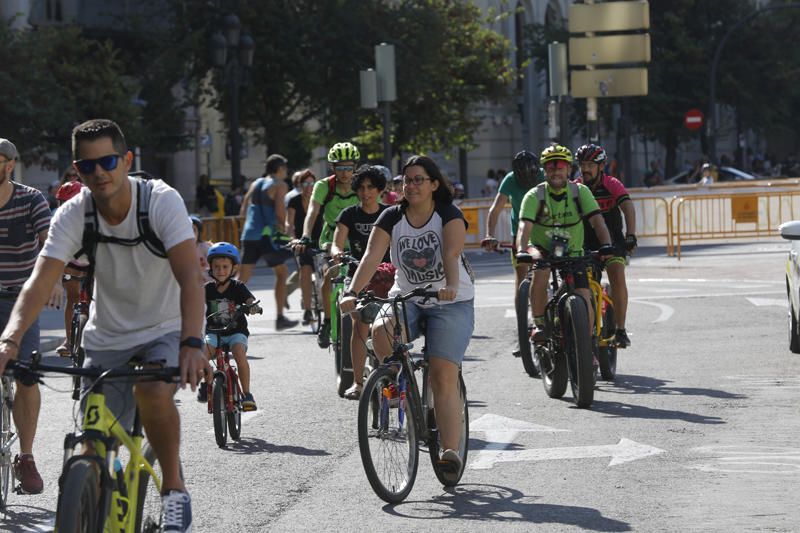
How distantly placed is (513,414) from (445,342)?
292cm

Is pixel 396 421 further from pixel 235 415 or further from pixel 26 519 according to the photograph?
pixel 235 415

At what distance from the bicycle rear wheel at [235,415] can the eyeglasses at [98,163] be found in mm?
4564

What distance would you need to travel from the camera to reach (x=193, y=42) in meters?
37.4

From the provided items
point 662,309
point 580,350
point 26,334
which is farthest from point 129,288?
point 662,309

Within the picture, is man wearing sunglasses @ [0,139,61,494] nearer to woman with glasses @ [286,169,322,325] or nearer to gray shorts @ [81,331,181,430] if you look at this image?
gray shorts @ [81,331,181,430]

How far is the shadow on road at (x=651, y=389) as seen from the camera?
1200 centimetres

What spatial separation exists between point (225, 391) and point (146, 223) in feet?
14.5

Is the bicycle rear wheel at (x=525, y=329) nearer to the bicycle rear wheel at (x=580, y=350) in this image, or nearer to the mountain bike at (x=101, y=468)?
the bicycle rear wheel at (x=580, y=350)

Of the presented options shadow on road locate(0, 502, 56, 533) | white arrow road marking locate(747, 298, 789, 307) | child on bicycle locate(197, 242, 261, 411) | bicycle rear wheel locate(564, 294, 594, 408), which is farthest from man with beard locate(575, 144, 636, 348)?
white arrow road marking locate(747, 298, 789, 307)

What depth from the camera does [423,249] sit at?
857cm

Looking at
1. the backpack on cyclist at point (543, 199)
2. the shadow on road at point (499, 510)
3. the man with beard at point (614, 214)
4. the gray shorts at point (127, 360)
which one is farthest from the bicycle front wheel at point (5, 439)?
the man with beard at point (614, 214)

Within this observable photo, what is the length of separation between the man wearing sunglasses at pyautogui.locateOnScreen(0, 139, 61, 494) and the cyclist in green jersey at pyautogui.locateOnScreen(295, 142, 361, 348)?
482cm

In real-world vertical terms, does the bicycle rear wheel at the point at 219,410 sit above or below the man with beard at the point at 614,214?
below

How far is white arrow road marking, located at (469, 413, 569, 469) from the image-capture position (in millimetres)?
9789
